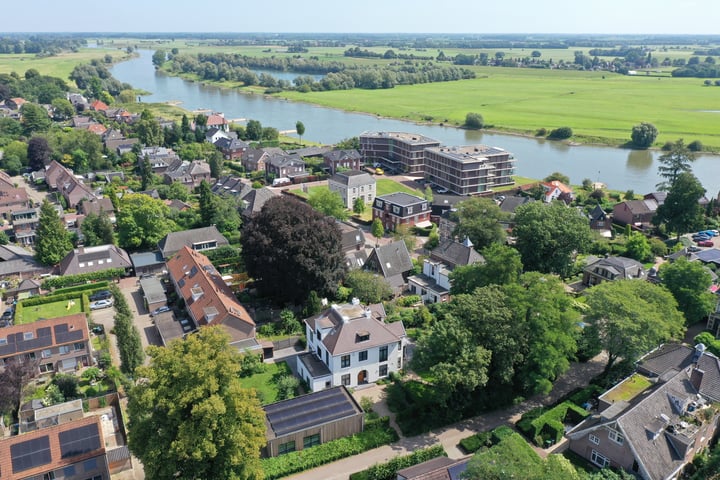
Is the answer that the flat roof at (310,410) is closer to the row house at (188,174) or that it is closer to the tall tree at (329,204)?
the tall tree at (329,204)

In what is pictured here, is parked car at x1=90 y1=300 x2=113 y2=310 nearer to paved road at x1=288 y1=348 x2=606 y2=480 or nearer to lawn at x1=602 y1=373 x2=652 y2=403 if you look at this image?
paved road at x1=288 y1=348 x2=606 y2=480

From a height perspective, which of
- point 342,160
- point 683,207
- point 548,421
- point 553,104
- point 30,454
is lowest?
point 30,454

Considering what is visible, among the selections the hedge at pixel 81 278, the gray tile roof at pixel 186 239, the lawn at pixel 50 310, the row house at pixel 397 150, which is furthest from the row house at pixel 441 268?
the row house at pixel 397 150

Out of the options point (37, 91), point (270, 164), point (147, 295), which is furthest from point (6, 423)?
point (37, 91)

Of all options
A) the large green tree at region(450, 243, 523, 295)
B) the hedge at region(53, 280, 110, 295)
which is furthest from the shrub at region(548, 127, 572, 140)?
the hedge at region(53, 280, 110, 295)

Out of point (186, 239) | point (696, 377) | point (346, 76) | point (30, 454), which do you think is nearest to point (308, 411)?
point (30, 454)

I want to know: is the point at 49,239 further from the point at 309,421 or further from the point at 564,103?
the point at 564,103
